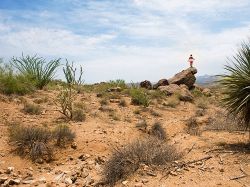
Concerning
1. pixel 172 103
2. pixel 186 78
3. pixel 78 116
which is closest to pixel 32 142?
pixel 78 116

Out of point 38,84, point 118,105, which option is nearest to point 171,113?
point 118,105

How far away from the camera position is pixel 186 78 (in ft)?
80.7

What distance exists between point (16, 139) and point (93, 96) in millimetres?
9112

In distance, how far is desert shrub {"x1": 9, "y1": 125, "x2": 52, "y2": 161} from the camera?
29.8 feet

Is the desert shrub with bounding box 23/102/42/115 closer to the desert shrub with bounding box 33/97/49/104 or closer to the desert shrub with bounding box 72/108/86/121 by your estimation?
the desert shrub with bounding box 72/108/86/121

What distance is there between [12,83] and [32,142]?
6768 millimetres

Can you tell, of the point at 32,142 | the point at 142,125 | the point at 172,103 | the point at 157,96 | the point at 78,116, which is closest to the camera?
the point at 32,142

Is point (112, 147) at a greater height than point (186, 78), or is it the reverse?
point (186, 78)

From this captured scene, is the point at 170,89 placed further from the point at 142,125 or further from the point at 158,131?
the point at 158,131

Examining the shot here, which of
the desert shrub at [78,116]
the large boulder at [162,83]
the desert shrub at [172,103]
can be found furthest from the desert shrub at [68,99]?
the large boulder at [162,83]

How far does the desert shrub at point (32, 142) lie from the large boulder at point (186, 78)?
15.8 m

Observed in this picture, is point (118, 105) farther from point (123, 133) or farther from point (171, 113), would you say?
point (123, 133)

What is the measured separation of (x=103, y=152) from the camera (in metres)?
9.57

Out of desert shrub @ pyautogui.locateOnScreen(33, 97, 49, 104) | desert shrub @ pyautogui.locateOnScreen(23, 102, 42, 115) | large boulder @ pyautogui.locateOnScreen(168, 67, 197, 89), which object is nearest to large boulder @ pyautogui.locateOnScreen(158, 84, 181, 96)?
large boulder @ pyautogui.locateOnScreen(168, 67, 197, 89)
